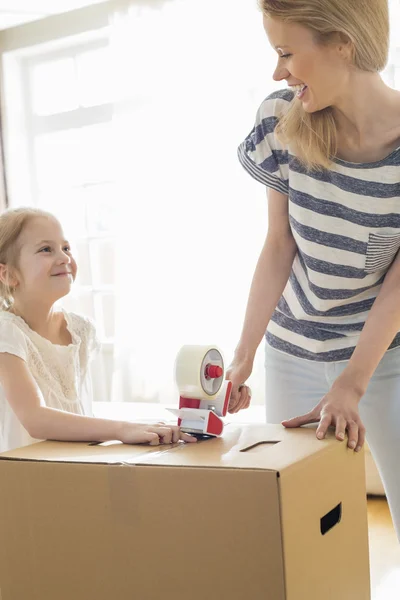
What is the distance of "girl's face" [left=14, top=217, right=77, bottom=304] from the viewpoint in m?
1.66

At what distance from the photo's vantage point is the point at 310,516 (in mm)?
860

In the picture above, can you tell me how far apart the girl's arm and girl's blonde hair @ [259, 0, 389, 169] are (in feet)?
1.65

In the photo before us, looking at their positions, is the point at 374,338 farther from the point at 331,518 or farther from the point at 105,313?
the point at 105,313

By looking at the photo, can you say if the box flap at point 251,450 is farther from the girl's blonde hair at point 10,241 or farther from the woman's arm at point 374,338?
the girl's blonde hair at point 10,241

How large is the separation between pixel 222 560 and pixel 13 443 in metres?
0.85

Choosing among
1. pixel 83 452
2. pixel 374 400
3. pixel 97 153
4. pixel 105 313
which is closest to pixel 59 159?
pixel 97 153

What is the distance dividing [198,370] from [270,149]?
0.45 meters

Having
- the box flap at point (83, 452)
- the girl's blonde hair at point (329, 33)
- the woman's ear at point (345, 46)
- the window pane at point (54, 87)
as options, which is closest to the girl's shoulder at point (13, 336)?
the box flap at point (83, 452)

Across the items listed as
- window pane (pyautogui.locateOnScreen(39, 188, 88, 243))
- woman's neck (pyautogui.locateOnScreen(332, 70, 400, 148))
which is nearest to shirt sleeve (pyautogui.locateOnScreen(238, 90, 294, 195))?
woman's neck (pyautogui.locateOnScreen(332, 70, 400, 148))

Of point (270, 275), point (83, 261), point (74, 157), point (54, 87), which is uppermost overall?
point (54, 87)

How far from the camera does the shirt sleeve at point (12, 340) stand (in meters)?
1.47

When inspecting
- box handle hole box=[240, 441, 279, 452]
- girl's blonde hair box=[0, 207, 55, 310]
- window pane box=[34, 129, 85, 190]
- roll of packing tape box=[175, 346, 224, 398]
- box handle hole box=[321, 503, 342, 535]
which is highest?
window pane box=[34, 129, 85, 190]

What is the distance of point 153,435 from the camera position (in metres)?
1.02

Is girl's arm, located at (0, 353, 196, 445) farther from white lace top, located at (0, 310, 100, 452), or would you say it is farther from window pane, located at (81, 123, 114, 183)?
window pane, located at (81, 123, 114, 183)
